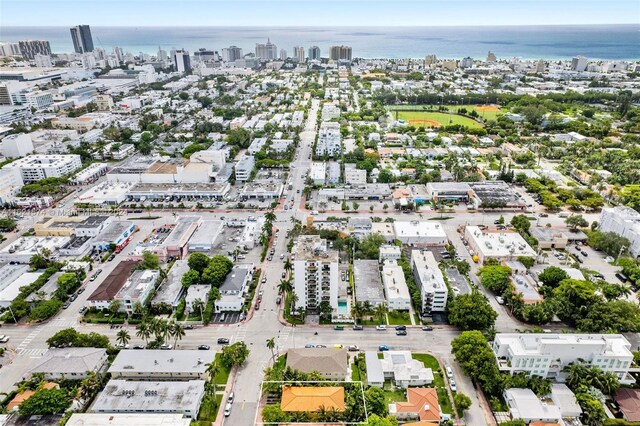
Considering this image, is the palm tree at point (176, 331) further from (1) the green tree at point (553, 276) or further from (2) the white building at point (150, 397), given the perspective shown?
(1) the green tree at point (553, 276)

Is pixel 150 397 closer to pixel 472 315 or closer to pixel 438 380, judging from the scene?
pixel 438 380

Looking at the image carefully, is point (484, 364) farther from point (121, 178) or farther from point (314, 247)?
point (121, 178)

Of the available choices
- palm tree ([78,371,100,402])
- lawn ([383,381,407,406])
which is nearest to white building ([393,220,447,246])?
lawn ([383,381,407,406])

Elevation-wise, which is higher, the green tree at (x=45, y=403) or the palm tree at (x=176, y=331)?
the palm tree at (x=176, y=331)

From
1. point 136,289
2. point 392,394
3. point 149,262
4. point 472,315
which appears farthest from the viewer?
point 149,262

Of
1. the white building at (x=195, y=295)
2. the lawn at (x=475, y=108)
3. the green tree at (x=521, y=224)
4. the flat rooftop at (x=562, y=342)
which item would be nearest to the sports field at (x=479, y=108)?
the lawn at (x=475, y=108)

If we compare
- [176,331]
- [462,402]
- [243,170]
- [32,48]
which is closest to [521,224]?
A: [462,402]
